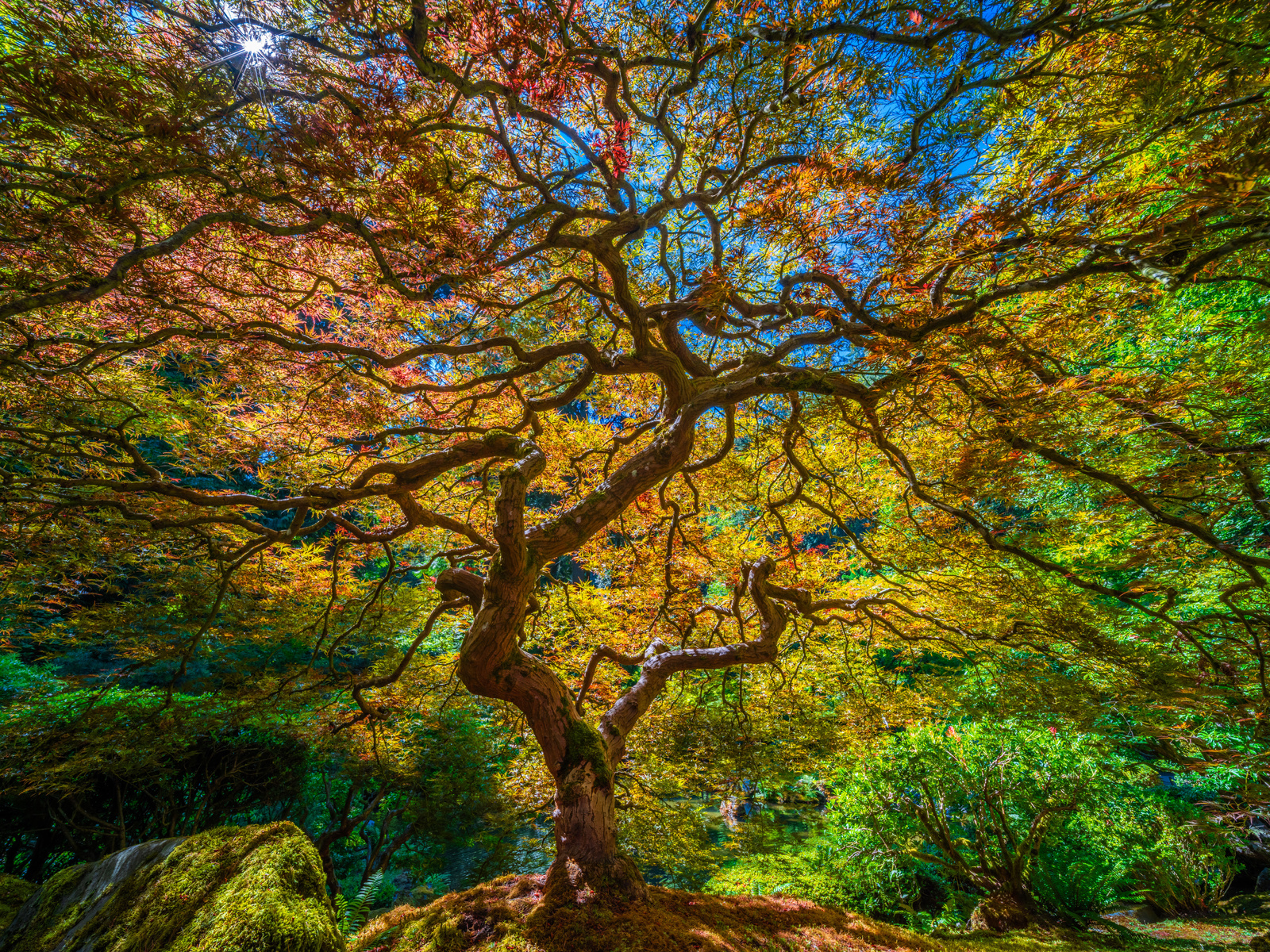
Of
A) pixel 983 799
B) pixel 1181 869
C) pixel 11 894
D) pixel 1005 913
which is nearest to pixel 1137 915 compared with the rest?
pixel 1181 869

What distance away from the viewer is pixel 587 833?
7.80 ft

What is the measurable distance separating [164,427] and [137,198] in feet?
6.73

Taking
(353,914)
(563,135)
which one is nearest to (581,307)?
(563,135)

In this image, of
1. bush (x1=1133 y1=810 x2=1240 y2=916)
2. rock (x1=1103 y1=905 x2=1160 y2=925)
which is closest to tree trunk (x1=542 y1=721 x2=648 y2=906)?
bush (x1=1133 y1=810 x2=1240 y2=916)

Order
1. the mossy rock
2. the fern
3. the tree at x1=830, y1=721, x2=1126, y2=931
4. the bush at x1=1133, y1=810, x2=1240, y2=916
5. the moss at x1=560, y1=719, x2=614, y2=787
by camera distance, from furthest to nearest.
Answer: the bush at x1=1133, y1=810, x2=1240, y2=916, the tree at x1=830, y1=721, x2=1126, y2=931, the moss at x1=560, y1=719, x2=614, y2=787, the fern, the mossy rock

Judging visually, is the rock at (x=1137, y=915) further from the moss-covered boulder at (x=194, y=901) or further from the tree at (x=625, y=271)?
the moss-covered boulder at (x=194, y=901)

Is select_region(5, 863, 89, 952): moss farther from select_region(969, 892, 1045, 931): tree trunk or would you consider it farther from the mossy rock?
select_region(969, 892, 1045, 931): tree trunk

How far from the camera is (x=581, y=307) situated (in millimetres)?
4109

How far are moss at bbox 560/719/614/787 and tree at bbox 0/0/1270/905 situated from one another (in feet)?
0.06

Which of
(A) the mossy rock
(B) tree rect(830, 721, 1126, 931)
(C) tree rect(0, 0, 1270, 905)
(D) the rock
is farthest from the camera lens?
(D) the rock

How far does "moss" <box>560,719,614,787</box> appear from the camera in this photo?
251 centimetres

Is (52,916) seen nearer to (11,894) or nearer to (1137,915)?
(11,894)

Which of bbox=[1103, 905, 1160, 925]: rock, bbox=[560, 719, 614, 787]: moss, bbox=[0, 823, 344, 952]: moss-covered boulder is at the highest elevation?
bbox=[560, 719, 614, 787]: moss

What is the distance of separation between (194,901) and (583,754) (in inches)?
66.2
